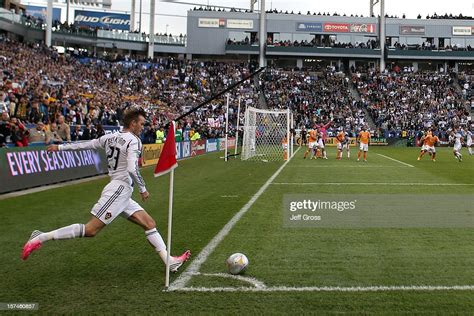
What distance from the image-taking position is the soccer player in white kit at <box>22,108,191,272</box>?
618 centimetres

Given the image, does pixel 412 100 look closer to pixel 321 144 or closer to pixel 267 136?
pixel 267 136

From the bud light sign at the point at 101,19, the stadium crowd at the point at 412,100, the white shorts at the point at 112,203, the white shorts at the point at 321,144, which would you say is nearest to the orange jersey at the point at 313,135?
the white shorts at the point at 321,144

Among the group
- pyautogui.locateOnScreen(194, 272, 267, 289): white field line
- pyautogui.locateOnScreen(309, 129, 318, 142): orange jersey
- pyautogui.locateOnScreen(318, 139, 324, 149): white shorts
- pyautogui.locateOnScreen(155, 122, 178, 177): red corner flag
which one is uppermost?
pyautogui.locateOnScreen(309, 129, 318, 142): orange jersey

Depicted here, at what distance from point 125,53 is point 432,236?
2572 inches

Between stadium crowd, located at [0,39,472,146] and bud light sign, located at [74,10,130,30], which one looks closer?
stadium crowd, located at [0,39,472,146]

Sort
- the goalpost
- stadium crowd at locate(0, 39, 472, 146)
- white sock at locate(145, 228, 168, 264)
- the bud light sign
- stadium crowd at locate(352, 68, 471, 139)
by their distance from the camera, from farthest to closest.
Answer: the bud light sign, stadium crowd at locate(352, 68, 471, 139), stadium crowd at locate(0, 39, 472, 146), the goalpost, white sock at locate(145, 228, 168, 264)

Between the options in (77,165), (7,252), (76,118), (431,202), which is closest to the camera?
(7,252)

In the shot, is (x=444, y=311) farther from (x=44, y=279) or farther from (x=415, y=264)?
(x=44, y=279)

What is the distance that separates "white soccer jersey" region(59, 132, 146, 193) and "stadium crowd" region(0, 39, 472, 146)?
25900 millimetres

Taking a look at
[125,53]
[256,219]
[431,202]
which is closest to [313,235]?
[256,219]

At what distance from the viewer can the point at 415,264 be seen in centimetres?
697

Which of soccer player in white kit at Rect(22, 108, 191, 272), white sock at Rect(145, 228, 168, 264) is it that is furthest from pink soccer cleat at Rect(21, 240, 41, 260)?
white sock at Rect(145, 228, 168, 264)

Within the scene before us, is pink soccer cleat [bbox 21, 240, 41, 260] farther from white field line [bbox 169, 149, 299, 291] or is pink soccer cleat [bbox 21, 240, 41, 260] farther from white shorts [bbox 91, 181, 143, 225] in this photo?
white field line [bbox 169, 149, 299, 291]

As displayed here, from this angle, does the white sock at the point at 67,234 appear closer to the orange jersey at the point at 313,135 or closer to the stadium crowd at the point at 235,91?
the orange jersey at the point at 313,135
